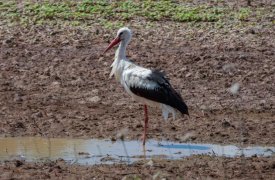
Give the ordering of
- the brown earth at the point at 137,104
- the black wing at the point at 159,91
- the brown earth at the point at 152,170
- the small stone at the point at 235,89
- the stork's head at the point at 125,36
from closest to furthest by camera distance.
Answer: the brown earth at the point at 152,170
the brown earth at the point at 137,104
the black wing at the point at 159,91
the small stone at the point at 235,89
the stork's head at the point at 125,36

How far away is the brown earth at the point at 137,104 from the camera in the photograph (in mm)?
11500

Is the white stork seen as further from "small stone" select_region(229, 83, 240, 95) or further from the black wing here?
"small stone" select_region(229, 83, 240, 95)

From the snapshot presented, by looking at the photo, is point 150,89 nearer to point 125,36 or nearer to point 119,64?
point 119,64

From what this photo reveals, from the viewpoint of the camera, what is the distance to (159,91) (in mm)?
13547

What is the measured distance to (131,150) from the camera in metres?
12.7

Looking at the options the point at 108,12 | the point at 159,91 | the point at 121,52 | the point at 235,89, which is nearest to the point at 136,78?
the point at 159,91

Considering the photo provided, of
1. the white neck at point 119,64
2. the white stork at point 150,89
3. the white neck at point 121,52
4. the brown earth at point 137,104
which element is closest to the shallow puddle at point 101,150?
A: the brown earth at point 137,104

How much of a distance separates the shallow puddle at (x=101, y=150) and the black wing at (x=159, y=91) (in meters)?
0.60

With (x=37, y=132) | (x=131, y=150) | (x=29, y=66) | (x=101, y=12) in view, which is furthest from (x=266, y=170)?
(x=101, y=12)

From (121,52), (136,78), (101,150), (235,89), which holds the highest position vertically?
(121,52)

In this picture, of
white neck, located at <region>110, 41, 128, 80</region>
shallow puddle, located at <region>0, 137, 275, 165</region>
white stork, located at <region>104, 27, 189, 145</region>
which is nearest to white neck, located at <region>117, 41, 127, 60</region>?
white neck, located at <region>110, 41, 128, 80</region>

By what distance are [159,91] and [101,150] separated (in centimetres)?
144

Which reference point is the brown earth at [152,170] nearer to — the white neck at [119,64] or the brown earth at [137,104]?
the brown earth at [137,104]

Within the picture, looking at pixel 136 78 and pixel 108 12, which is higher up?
pixel 136 78
